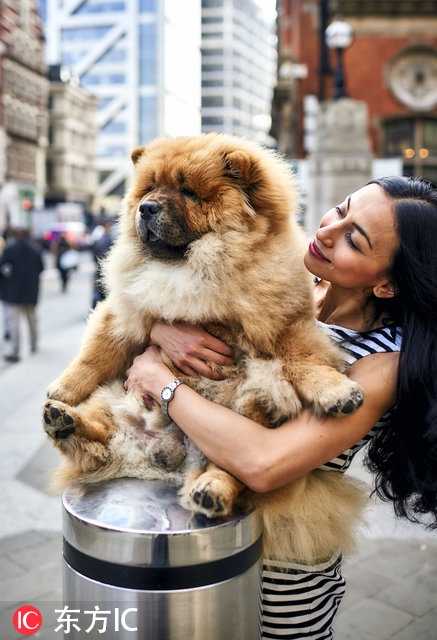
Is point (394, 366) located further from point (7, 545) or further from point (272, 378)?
point (7, 545)

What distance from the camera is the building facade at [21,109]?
42.5 m

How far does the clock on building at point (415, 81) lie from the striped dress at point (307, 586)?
17.0 m

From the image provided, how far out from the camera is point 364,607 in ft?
10.7

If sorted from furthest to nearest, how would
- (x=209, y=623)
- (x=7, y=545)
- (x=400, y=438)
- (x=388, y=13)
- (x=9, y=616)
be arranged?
1. (x=388, y=13)
2. (x=7, y=545)
3. (x=9, y=616)
4. (x=400, y=438)
5. (x=209, y=623)

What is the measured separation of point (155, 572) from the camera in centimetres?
137

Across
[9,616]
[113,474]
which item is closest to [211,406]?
[113,474]

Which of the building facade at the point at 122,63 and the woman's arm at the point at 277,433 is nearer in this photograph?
the woman's arm at the point at 277,433

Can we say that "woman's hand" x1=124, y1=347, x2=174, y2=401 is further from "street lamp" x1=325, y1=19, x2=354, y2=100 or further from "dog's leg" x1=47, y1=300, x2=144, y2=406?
"street lamp" x1=325, y1=19, x2=354, y2=100

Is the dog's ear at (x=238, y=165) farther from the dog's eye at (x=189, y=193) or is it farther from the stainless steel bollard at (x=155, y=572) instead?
the stainless steel bollard at (x=155, y=572)

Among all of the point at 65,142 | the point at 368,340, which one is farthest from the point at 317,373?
the point at 65,142

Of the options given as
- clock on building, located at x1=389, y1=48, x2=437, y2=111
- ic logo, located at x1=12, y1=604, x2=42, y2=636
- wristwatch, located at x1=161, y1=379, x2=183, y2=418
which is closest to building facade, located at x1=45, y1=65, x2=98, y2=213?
clock on building, located at x1=389, y1=48, x2=437, y2=111

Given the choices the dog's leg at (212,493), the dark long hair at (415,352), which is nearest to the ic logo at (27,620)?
the dog's leg at (212,493)

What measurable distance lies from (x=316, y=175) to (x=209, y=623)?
10547 millimetres

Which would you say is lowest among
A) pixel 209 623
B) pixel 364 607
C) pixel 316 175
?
pixel 364 607
